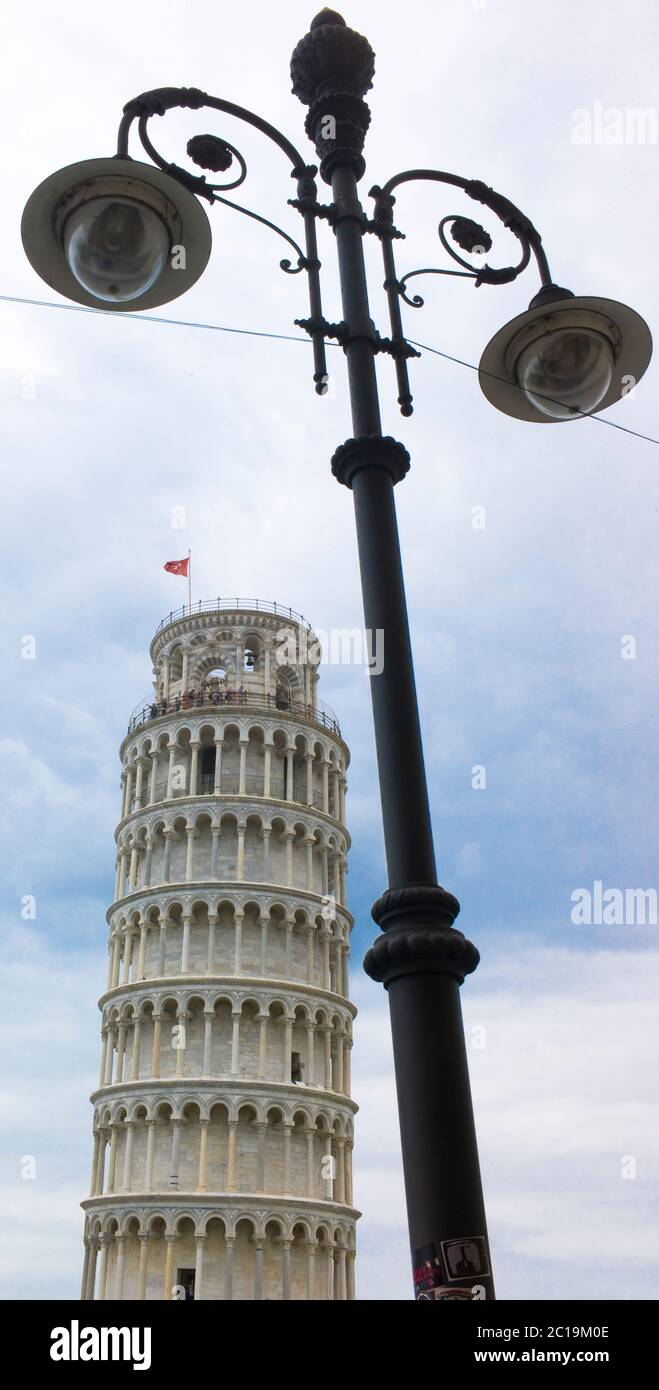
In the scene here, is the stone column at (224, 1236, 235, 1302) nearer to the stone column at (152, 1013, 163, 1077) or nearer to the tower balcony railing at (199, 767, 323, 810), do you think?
the stone column at (152, 1013, 163, 1077)

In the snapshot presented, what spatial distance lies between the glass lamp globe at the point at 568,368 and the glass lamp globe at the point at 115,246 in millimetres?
2462

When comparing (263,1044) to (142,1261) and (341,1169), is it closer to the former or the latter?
(341,1169)

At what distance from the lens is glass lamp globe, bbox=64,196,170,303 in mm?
6695

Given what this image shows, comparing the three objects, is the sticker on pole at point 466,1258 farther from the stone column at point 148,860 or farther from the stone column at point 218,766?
the stone column at point 148,860

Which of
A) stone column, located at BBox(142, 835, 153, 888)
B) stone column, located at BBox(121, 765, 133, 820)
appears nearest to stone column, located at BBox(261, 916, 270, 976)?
stone column, located at BBox(142, 835, 153, 888)

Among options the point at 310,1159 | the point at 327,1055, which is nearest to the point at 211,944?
the point at 327,1055

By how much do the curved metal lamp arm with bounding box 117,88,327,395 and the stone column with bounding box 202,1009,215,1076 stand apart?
48.0 m

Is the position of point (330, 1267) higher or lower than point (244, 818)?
lower

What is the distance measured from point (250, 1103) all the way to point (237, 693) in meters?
20.9

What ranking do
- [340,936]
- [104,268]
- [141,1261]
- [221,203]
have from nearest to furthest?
[104,268] → [221,203] → [141,1261] → [340,936]

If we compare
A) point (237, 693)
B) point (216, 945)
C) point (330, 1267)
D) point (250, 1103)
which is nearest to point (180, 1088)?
point (250, 1103)

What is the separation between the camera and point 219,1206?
47969 millimetres

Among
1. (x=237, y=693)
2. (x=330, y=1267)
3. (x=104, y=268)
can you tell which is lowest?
(x=104, y=268)

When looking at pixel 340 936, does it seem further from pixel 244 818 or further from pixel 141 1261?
pixel 141 1261
